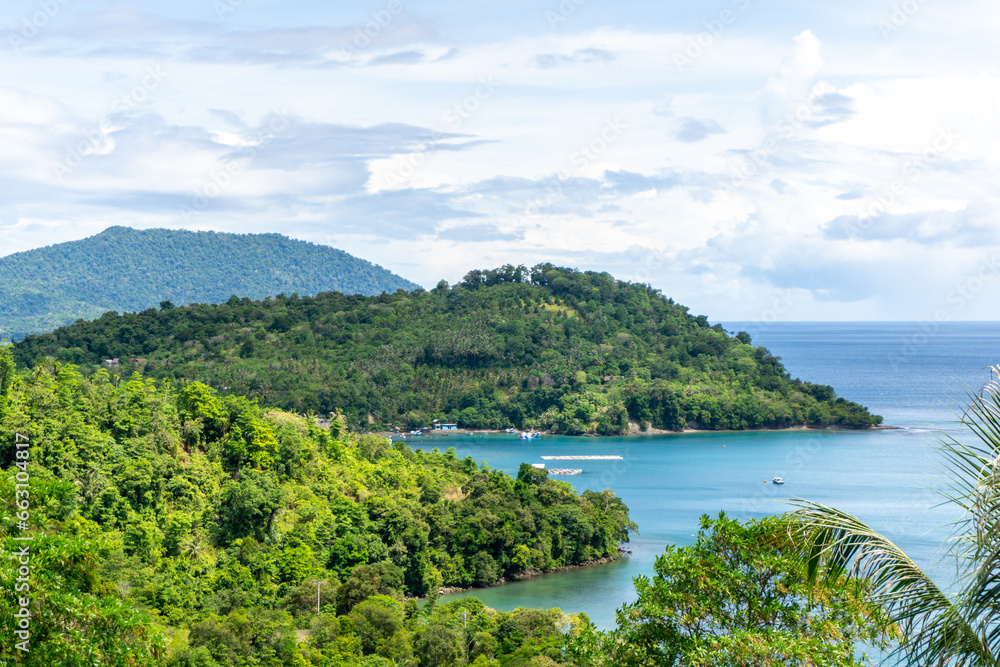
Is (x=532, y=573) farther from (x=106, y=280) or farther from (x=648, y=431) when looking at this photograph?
(x=106, y=280)

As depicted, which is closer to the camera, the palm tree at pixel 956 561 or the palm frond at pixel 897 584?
the palm tree at pixel 956 561

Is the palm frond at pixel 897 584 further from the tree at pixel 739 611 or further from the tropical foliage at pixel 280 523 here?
the tropical foliage at pixel 280 523

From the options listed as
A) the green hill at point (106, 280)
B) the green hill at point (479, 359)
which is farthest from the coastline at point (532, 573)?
the green hill at point (106, 280)

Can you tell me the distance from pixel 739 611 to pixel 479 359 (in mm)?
83042

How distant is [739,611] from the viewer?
22.3 feet

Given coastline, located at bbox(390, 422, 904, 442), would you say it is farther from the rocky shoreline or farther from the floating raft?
the rocky shoreline

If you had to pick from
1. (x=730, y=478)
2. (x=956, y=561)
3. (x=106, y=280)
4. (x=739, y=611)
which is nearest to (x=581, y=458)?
(x=730, y=478)

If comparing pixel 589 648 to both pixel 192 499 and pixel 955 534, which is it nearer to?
pixel 955 534

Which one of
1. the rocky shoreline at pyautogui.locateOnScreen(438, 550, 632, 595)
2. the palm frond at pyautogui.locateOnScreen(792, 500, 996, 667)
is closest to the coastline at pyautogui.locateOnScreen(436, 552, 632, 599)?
the rocky shoreline at pyautogui.locateOnScreen(438, 550, 632, 595)

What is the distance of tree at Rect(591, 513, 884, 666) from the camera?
235 inches

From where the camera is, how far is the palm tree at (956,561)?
4.04 m

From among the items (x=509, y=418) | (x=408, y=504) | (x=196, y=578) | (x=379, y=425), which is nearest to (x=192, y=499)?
(x=196, y=578)

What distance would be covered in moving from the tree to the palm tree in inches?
38.8

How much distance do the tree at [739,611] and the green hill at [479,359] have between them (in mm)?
69162
